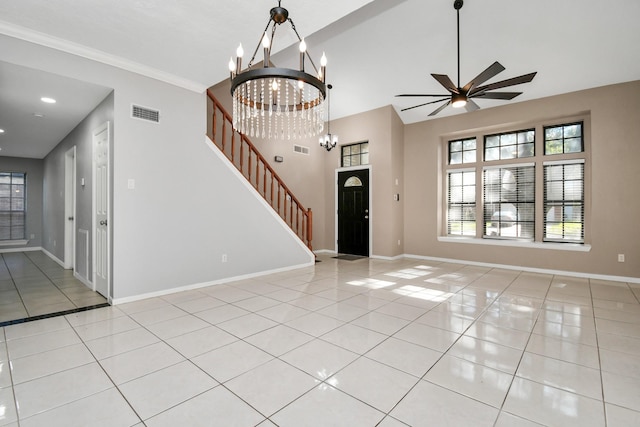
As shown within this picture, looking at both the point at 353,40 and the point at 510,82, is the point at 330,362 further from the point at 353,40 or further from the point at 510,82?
the point at 353,40

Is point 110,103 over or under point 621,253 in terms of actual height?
over

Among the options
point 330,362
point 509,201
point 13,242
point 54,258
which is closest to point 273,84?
point 330,362

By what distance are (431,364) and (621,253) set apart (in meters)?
4.99

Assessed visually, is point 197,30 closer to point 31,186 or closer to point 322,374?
point 322,374

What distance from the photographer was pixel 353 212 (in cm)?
765

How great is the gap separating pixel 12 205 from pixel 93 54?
7801mm

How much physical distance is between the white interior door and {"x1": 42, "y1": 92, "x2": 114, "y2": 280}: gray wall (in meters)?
0.22

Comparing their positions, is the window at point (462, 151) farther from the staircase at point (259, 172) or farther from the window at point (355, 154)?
the staircase at point (259, 172)

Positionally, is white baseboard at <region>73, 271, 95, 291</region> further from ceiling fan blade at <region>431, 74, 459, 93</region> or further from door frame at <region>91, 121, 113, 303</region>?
ceiling fan blade at <region>431, 74, 459, 93</region>

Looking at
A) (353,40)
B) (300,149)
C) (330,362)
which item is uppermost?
(353,40)

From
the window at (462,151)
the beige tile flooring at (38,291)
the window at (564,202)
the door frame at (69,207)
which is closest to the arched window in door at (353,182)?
the window at (462,151)

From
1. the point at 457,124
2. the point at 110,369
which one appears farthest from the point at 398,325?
the point at 457,124

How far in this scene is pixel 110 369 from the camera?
2221 mm

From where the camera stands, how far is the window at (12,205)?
8188 millimetres
